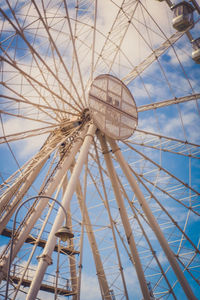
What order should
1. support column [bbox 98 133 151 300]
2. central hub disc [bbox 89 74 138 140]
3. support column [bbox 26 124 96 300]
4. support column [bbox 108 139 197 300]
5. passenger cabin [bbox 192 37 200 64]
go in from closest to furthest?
support column [bbox 26 124 96 300] → passenger cabin [bbox 192 37 200 64] → support column [bbox 108 139 197 300] → support column [bbox 98 133 151 300] → central hub disc [bbox 89 74 138 140]

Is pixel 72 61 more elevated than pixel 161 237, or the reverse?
pixel 72 61

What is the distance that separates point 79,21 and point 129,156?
11.8m

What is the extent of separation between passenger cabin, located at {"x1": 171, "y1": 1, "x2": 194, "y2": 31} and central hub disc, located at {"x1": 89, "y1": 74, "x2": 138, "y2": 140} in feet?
23.7

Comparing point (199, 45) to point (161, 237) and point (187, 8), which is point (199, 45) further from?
point (161, 237)

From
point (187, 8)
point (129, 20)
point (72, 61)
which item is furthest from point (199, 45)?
point (72, 61)

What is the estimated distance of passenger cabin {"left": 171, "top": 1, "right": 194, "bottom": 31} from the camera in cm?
1121

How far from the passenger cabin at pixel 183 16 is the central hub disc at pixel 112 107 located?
7233 millimetres

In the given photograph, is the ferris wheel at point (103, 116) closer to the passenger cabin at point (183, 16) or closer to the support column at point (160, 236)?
the support column at point (160, 236)

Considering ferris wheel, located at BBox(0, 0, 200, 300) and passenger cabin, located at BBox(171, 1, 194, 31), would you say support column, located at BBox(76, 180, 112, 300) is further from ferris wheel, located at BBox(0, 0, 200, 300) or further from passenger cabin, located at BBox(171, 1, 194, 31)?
passenger cabin, located at BBox(171, 1, 194, 31)

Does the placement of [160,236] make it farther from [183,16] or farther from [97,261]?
[183,16]

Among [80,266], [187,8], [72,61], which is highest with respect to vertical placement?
[72,61]

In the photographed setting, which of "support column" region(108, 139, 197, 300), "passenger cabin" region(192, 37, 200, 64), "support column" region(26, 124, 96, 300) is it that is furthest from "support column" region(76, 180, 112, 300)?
"passenger cabin" region(192, 37, 200, 64)

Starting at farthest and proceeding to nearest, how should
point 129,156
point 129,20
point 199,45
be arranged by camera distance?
point 129,156
point 129,20
point 199,45

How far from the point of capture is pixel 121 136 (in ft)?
60.0
